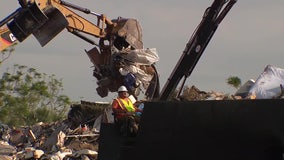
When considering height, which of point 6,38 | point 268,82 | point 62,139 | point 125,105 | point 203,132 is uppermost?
point 203,132

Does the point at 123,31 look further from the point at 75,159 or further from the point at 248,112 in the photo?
the point at 248,112

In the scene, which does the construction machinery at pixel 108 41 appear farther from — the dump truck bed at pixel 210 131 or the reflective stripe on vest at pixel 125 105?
the dump truck bed at pixel 210 131

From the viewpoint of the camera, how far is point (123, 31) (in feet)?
70.4

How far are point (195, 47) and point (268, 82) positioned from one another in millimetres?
5010

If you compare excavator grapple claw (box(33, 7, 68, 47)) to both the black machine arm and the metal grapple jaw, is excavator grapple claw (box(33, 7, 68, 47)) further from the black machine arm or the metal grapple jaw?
the black machine arm

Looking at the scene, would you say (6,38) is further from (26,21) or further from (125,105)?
(125,105)

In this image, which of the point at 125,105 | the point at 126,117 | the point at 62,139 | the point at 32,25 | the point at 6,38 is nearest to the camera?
the point at 126,117

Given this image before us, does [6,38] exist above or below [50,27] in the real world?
below

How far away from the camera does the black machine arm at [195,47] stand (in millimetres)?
19594

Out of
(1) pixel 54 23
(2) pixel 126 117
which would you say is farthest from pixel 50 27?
(2) pixel 126 117

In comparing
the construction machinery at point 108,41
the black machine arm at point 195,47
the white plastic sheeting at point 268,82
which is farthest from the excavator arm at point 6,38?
the white plastic sheeting at point 268,82

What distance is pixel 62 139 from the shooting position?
71.6ft

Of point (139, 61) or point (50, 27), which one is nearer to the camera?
point (50, 27)

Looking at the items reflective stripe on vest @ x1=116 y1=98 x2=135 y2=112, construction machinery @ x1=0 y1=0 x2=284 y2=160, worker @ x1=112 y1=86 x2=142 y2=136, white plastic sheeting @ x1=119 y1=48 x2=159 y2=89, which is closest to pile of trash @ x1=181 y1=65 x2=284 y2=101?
reflective stripe on vest @ x1=116 y1=98 x2=135 y2=112
